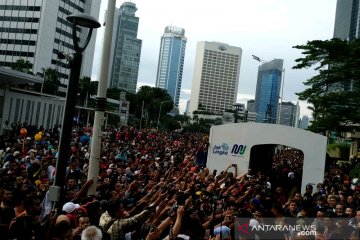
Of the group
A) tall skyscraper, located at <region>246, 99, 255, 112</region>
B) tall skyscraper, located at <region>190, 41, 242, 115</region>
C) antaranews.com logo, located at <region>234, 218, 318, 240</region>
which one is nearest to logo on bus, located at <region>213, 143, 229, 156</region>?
antaranews.com logo, located at <region>234, 218, 318, 240</region>

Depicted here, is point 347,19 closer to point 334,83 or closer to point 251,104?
point 251,104

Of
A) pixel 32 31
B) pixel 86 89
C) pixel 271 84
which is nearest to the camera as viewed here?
pixel 86 89

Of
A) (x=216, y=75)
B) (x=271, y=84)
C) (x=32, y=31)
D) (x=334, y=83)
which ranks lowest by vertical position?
(x=334, y=83)

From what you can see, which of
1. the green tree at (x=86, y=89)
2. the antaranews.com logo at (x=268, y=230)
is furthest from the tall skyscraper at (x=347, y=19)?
the antaranews.com logo at (x=268, y=230)

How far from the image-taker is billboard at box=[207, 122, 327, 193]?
1499cm

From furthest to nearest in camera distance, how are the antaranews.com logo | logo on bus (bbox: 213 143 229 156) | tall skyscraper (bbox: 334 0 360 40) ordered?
1. tall skyscraper (bbox: 334 0 360 40)
2. logo on bus (bbox: 213 143 229 156)
3. the antaranews.com logo

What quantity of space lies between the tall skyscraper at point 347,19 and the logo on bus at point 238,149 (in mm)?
102769

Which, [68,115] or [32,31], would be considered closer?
[68,115]

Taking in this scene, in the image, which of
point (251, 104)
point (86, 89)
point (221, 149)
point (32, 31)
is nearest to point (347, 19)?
point (251, 104)

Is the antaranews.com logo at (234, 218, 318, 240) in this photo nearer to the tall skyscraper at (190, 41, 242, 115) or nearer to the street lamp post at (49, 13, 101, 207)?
the street lamp post at (49, 13, 101, 207)

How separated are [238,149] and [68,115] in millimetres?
11257

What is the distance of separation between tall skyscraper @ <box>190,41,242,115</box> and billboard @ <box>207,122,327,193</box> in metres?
160

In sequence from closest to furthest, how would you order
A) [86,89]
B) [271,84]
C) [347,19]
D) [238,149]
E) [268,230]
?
[268,230], [238,149], [86,89], [347,19], [271,84]

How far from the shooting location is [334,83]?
24812mm
